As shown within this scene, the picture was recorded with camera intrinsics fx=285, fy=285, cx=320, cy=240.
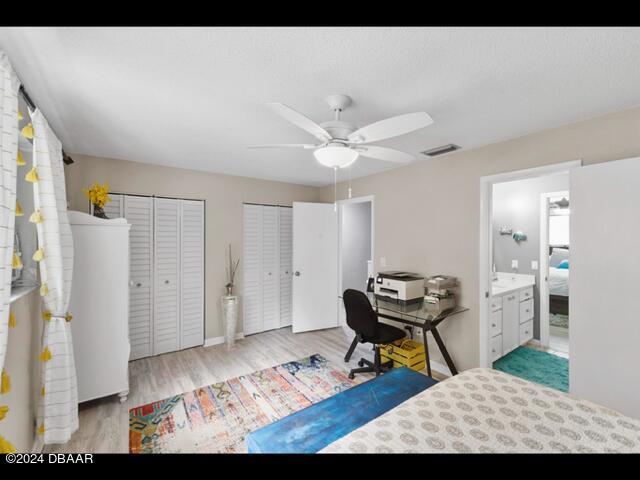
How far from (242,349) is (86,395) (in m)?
1.58

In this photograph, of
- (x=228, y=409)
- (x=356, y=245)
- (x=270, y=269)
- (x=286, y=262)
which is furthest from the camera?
(x=356, y=245)

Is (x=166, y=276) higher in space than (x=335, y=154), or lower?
lower

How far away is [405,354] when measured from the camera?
2.93 metres

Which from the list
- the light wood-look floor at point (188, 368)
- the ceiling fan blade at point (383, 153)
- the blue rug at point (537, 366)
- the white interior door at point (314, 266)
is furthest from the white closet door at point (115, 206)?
the blue rug at point (537, 366)

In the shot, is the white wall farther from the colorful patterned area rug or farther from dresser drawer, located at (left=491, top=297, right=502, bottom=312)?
dresser drawer, located at (left=491, top=297, right=502, bottom=312)

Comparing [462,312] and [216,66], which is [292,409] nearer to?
[462,312]

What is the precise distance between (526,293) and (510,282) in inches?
9.0

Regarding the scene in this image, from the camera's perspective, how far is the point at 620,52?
52.6 inches

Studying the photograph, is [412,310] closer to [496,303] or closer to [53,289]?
[496,303]

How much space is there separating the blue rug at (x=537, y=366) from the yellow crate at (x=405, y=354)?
0.83m

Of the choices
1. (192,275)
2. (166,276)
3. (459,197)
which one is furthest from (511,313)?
(166,276)

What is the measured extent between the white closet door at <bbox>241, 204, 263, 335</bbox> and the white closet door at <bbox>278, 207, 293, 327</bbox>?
353 mm
